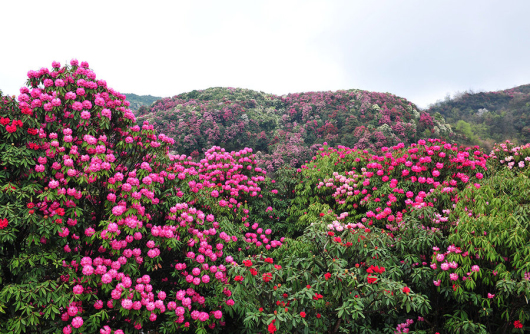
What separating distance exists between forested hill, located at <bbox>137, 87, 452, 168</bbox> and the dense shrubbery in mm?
14007

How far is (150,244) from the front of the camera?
3926 mm

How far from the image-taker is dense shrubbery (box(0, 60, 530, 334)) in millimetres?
3430

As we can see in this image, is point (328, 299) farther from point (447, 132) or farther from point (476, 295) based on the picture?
point (447, 132)

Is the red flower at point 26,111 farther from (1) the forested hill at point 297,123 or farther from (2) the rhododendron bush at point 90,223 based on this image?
(1) the forested hill at point 297,123

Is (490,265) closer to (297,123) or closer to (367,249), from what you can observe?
(367,249)

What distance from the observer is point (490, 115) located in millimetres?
35000

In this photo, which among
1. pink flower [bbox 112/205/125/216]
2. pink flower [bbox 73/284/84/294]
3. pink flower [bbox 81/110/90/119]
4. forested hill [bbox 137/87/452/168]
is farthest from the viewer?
forested hill [bbox 137/87/452/168]

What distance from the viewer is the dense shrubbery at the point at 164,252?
11.3 feet

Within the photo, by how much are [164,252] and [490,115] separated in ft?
144

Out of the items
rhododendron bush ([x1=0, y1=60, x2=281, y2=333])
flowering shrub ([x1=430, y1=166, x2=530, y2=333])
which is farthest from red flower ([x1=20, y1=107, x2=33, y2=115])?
flowering shrub ([x1=430, y1=166, x2=530, y2=333])

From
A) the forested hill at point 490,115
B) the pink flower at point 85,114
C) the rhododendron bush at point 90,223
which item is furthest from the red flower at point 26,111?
the forested hill at point 490,115

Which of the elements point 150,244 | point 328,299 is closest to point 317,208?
point 328,299

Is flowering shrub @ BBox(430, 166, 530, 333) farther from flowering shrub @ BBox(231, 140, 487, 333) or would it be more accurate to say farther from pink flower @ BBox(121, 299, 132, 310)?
pink flower @ BBox(121, 299, 132, 310)

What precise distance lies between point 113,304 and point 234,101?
2784 centimetres
